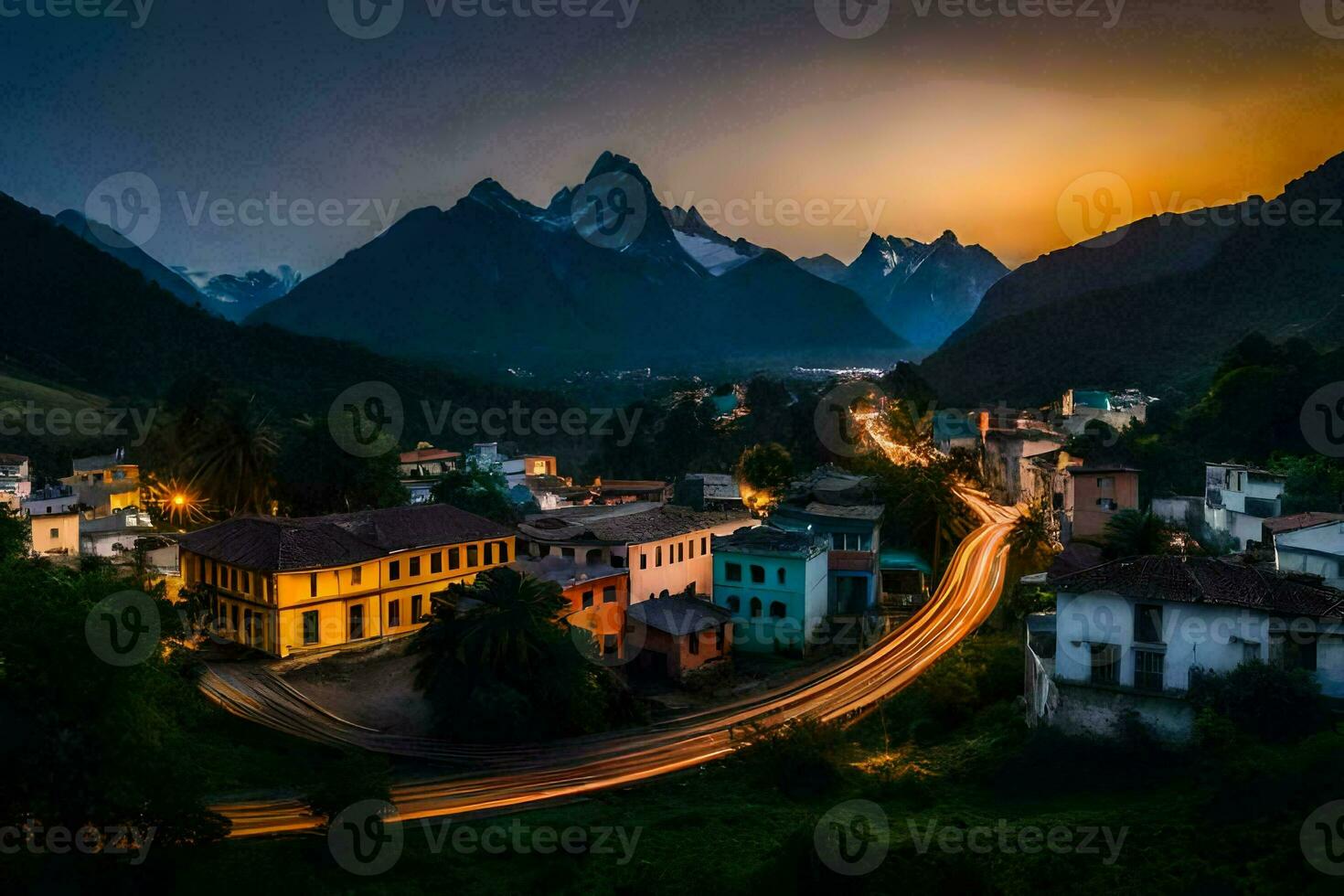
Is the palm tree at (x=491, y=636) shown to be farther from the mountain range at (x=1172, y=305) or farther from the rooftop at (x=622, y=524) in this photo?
the mountain range at (x=1172, y=305)

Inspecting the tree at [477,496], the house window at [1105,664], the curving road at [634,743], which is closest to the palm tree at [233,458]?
the tree at [477,496]

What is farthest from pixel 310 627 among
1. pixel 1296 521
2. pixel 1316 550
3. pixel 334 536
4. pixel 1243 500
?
pixel 1243 500

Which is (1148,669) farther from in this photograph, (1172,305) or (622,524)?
(1172,305)

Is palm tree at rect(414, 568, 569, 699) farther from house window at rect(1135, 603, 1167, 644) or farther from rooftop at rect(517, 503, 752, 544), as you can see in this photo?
house window at rect(1135, 603, 1167, 644)

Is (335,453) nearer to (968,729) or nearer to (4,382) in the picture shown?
(968,729)

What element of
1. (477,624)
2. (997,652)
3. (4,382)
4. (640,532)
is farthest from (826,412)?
(4,382)

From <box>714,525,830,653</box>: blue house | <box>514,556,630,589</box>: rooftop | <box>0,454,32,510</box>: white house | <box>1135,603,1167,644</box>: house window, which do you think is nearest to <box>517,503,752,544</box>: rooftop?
<box>514,556,630,589</box>: rooftop
